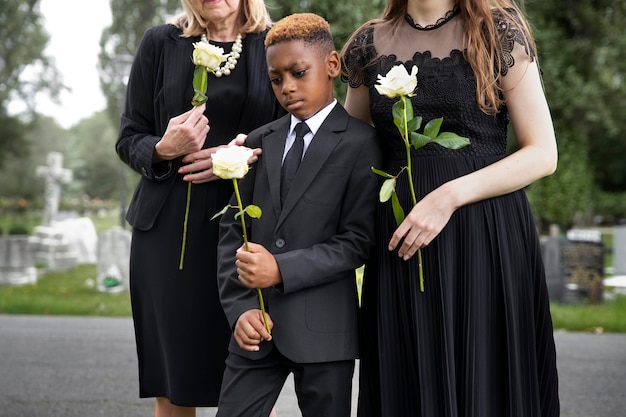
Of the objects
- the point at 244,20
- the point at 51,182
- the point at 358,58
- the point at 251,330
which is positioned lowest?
the point at 251,330

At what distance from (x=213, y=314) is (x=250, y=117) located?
0.80 metres

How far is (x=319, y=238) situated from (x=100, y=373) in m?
4.74

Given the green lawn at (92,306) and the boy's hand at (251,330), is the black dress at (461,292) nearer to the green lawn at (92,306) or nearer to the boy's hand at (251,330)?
the boy's hand at (251,330)

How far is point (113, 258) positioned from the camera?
13.2 m

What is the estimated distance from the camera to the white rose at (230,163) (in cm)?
239

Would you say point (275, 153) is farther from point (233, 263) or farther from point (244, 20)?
point (244, 20)

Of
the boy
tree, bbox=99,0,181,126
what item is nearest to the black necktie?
the boy

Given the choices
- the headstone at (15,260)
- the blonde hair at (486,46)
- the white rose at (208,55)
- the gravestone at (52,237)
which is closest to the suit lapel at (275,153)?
the white rose at (208,55)

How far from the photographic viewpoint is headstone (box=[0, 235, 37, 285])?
14.0 m

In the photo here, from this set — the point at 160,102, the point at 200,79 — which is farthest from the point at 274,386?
the point at 160,102

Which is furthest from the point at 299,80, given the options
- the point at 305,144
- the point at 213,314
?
the point at 213,314

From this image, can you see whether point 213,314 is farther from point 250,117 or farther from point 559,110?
point 559,110

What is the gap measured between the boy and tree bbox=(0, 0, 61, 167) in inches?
1147

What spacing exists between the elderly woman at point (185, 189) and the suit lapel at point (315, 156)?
1.80ft
